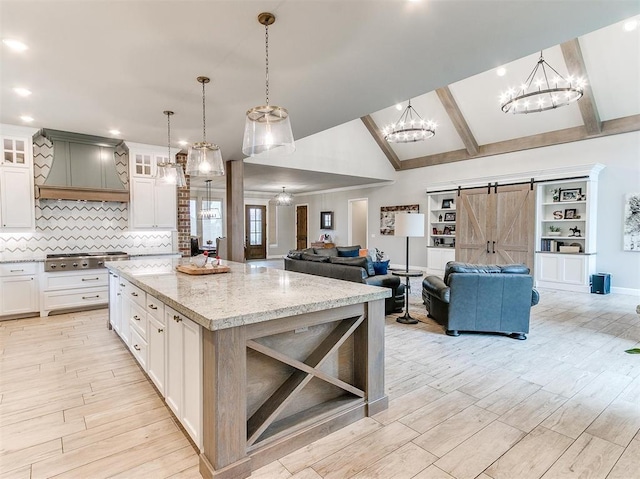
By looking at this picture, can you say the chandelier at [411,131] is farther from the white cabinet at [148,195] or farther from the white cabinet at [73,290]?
the white cabinet at [73,290]

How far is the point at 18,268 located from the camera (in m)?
4.74

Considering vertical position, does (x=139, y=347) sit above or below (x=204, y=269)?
below

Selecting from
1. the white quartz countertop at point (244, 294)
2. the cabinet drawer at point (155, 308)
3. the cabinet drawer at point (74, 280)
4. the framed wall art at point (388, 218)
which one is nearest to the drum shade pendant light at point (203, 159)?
the white quartz countertop at point (244, 294)

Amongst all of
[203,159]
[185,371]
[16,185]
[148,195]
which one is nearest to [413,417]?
[185,371]

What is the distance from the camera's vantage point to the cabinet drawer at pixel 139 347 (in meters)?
2.78

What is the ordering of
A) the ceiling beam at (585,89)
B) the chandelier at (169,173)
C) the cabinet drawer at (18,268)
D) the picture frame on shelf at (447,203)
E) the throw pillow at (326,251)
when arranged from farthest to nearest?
1. the picture frame on shelf at (447,203)
2. the throw pillow at (326,251)
3. the ceiling beam at (585,89)
4. the cabinet drawer at (18,268)
5. the chandelier at (169,173)

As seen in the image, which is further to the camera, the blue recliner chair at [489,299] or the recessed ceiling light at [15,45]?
the blue recliner chair at [489,299]

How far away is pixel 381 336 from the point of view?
2.38 m

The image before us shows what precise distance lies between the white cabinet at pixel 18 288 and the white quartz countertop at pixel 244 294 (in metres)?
2.74

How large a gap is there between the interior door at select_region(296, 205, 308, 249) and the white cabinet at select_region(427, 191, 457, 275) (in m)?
5.56

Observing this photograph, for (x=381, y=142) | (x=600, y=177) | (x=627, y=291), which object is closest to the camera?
(x=627, y=291)

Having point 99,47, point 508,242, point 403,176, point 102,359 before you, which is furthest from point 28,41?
point 403,176

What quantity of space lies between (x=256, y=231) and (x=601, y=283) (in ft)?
35.0

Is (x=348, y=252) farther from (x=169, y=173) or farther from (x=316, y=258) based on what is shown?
(x=169, y=173)
